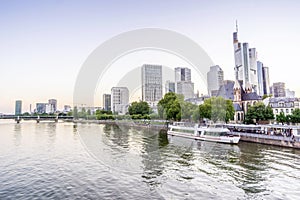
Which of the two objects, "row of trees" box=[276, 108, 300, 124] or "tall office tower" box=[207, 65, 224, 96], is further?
"tall office tower" box=[207, 65, 224, 96]

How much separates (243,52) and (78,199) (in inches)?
7726

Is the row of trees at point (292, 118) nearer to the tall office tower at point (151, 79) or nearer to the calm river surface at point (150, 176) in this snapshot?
the calm river surface at point (150, 176)

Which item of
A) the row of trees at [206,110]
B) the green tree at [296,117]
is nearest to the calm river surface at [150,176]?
the green tree at [296,117]

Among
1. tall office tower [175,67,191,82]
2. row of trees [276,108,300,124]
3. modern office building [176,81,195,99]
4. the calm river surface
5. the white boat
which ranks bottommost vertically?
the calm river surface

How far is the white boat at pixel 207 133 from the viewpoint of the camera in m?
43.9

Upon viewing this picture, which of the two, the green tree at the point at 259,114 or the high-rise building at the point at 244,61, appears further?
the high-rise building at the point at 244,61

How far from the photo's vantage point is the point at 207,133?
4834 centimetres

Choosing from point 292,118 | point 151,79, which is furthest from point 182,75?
point 292,118

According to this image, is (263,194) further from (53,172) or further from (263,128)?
(263,128)

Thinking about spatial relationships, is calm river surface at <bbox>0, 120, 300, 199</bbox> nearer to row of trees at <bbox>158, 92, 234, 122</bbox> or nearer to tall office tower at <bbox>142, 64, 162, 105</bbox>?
row of trees at <bbox>158, 92, 234, 122</bbox>

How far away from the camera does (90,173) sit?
2280 cm

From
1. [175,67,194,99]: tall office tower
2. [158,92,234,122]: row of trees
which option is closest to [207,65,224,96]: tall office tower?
[175,67,194,99]: tall office tower

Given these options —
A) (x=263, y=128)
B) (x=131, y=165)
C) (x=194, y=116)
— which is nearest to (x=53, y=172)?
(x=131, y=165)

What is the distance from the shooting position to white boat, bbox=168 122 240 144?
4391 centimetres
